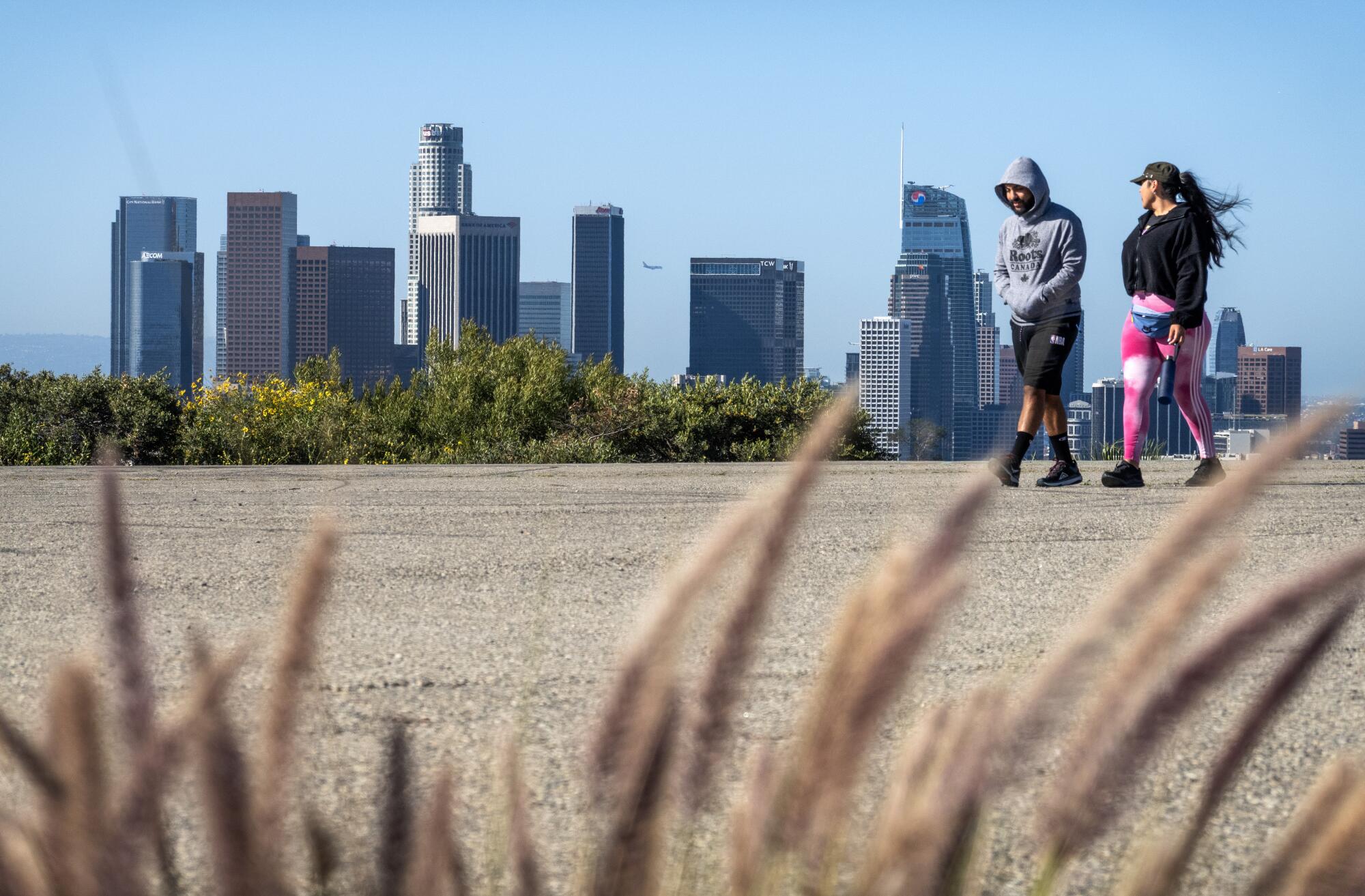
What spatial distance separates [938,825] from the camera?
694 millimetres

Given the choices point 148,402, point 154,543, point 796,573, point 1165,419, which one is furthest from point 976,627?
point 148,402

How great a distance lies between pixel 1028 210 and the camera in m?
8.23

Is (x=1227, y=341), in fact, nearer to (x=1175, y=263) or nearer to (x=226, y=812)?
(x=1175, y=263)

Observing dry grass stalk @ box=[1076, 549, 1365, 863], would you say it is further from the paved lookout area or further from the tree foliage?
the tree foliage

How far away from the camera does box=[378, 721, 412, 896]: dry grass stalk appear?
72 centimetres

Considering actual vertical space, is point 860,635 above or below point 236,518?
above

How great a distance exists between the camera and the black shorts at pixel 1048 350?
8.22 m

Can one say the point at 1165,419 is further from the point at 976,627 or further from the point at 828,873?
the point at 828,873

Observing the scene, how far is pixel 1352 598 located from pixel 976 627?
9.59ft

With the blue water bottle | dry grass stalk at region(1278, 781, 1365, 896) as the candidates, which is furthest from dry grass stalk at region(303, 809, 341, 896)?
the blue water bottle

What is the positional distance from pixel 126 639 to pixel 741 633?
28cm

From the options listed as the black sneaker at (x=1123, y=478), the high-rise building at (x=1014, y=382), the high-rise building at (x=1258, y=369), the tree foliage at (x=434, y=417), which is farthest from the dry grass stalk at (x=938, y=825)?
the tree foliage at (x=434, y=417)

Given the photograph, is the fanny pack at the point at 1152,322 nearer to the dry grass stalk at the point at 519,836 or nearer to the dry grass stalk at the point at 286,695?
the dry grass stalk at the point at 519,836

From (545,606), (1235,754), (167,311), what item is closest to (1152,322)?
(545,606)
